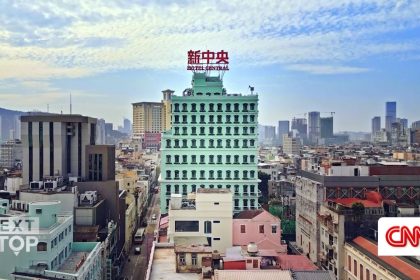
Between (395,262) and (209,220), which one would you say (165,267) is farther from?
(395,262)

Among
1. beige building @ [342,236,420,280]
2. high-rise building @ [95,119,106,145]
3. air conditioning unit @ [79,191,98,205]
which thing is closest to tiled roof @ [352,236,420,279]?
beige building @ [342,236,420,280]

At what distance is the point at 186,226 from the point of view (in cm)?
3588

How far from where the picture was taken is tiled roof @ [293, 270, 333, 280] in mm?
23438

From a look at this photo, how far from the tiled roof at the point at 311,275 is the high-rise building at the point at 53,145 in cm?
3073

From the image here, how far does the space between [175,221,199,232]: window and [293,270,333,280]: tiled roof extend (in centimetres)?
1291

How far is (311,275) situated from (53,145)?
3224 cm

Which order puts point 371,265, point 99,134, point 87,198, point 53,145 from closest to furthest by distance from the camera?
point 371,265, point 87,198, point 53,145, point 99,134

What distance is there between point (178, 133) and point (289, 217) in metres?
17.2

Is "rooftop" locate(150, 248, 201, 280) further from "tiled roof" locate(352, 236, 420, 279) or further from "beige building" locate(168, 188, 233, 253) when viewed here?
"tiled roof" locate(352, 236, 420, 279)

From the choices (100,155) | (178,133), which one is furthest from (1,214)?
(178,133)

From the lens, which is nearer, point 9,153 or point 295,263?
point 295,263

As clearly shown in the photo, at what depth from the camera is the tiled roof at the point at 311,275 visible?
76.9ft

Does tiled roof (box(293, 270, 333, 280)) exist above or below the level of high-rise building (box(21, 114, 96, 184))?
below

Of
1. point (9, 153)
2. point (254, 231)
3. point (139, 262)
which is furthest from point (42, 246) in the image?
point (9, 153)
